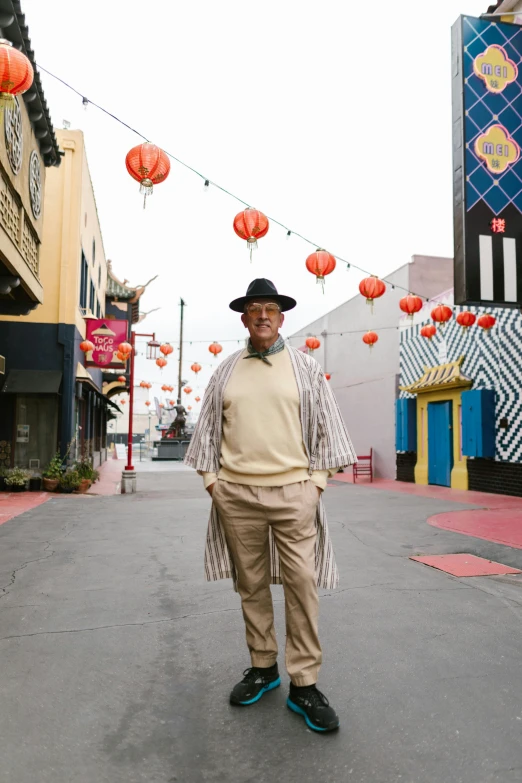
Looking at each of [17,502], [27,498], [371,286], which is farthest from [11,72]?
[27,498]

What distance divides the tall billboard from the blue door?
26.7 feet

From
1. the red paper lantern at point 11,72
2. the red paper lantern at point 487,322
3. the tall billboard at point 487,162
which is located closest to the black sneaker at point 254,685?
the red paper lantern at point 11,72

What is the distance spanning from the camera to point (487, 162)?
8.06m

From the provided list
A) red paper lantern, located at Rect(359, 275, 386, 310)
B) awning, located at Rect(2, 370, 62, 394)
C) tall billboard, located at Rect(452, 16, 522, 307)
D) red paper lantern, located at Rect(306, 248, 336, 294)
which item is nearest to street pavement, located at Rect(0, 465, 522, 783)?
tall billboard, located at Rect(452, 16, 522, 307)

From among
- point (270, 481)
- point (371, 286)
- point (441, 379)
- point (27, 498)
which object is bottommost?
point (27, 498)

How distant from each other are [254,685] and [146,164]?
611 centimetres

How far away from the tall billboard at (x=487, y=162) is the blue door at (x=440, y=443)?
814 centimetres

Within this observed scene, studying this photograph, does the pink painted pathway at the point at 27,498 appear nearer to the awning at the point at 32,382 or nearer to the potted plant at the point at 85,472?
the potted plant at the point at 85,472

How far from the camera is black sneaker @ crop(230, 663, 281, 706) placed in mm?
2703

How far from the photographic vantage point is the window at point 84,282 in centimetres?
1719

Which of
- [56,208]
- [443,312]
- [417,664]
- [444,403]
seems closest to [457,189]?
[443,312]

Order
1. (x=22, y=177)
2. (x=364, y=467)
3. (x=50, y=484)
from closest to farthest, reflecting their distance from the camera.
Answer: (x=22, y=177), (x=50, y=484), (x=364, y=467)

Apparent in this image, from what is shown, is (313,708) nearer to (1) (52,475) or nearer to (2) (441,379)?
(1) (52,475)

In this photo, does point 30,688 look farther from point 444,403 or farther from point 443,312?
point 444,403
